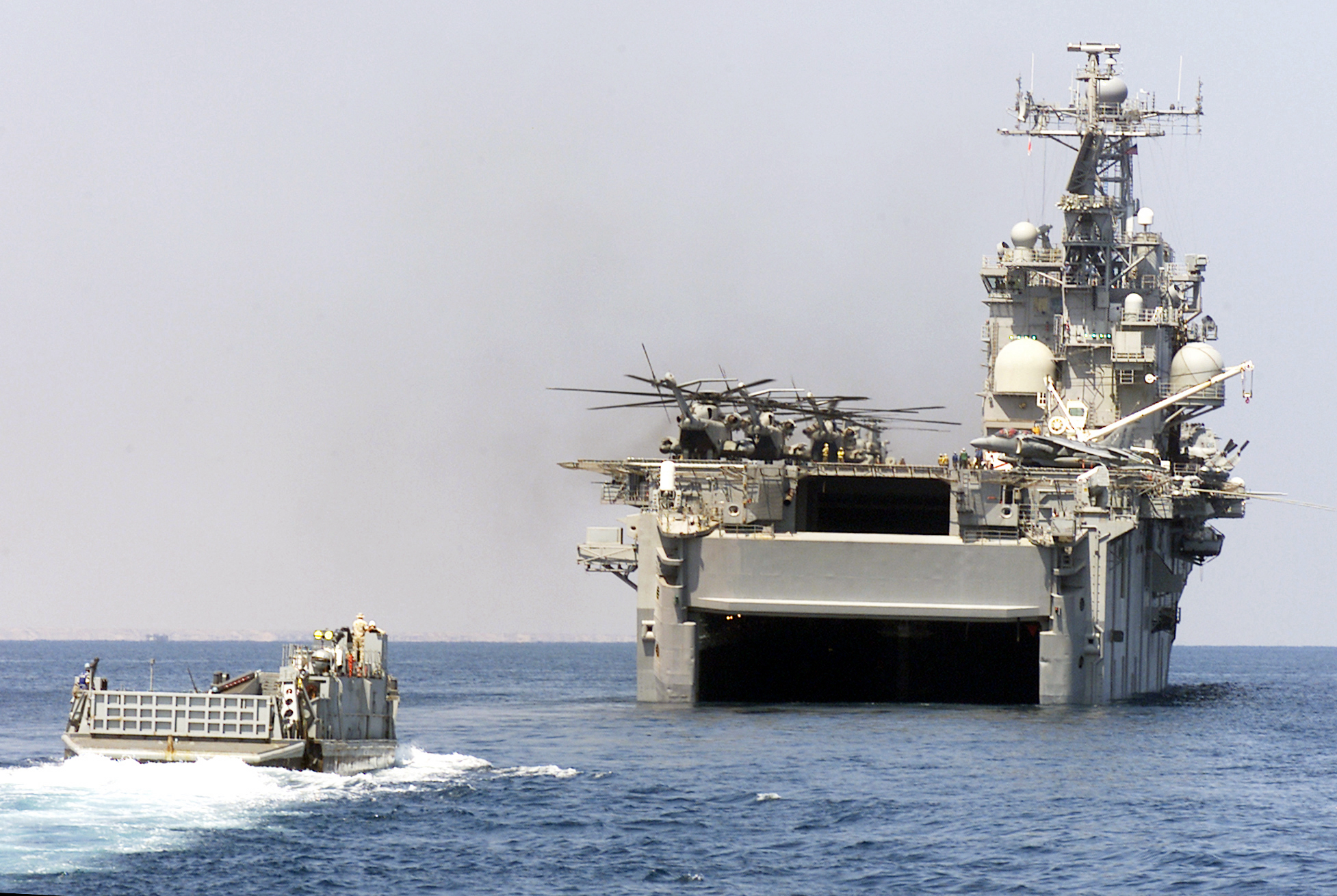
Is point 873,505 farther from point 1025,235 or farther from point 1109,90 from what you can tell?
point 1109,90

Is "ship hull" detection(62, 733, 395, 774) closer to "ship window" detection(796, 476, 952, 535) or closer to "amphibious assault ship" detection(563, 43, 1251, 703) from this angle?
"amphibious assault ship" detection(563, 43, 1251, 703)

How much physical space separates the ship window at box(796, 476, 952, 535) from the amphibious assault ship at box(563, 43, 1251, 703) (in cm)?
8

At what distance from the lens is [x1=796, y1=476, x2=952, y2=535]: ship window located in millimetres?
42438

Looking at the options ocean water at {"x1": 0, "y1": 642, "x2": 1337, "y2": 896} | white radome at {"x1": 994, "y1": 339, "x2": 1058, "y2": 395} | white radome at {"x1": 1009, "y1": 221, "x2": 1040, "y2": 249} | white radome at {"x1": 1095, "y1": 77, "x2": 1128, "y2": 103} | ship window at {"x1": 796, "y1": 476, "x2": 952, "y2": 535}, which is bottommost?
ocean water at {"x1": 0, "y1": 642, "x2": 1337, "y2": 896}

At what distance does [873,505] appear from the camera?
44438 millimetres

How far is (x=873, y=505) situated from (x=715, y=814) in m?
20.7

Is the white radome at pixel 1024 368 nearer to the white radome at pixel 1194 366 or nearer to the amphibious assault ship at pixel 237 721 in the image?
the white radome at pixel 1194 366

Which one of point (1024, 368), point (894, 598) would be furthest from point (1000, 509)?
point (1024, 368)

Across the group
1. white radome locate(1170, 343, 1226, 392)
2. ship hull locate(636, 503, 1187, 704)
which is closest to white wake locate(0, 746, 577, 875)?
ship hull locate(636, 503, 1187, 704)

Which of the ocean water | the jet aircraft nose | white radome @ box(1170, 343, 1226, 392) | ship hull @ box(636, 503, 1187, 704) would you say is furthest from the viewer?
white radome @ box(1170, 343, 1226, 392)

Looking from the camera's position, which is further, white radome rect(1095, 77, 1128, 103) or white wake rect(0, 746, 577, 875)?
white radome rect(1095, 77, 1128, 103)

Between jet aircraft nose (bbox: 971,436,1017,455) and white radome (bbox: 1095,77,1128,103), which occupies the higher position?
white radome (bbox: 1095,77,1128,103)

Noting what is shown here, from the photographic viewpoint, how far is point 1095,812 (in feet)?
82.9

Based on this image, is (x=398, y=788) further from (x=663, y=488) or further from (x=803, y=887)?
(x=663, y=488)
